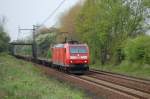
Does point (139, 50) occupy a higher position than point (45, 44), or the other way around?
point (45, 44)

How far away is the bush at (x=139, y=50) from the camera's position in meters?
37.7

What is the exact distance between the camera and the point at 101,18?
170ft

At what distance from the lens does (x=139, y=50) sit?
39.1 metres

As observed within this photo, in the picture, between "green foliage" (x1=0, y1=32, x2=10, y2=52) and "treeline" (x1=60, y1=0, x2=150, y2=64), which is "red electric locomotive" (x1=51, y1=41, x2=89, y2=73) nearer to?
"treeline" (x1=60, y1=0, x2=150, y2=64)

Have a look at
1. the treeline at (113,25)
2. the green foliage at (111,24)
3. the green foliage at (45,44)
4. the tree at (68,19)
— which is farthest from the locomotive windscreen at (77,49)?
the tree at (68,19)

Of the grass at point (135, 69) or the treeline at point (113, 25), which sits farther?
the treeline at point (113, 25)

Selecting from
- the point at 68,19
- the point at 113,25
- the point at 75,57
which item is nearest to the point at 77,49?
the point at 75,57

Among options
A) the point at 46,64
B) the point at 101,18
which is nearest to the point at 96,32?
the point at 101,18

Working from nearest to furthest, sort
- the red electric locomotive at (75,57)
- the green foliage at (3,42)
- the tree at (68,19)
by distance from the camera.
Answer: the red electric locomotive at (75,57) < the tree at (68,19) < the green foliage at (3,42)

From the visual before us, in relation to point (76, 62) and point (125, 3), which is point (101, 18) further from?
point (76, 62)

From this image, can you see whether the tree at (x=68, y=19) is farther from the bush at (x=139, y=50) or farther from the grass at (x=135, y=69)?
the bush at (x=139, y=50)

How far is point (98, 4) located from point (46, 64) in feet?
38.8

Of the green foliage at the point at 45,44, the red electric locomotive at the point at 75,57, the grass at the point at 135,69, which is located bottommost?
the grass at the point at 135,69

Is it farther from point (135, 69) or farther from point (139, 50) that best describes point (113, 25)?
point (135, 69)
